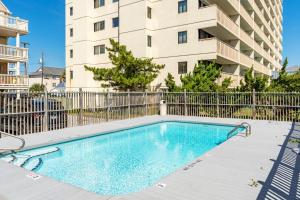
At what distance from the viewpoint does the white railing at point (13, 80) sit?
2450 centimetres

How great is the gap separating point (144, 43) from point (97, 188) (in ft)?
70.8

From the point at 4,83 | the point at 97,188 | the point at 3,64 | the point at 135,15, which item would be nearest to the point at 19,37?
the point at 3,64

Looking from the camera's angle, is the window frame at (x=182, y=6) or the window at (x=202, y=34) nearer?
the window at (x=202, y=34)

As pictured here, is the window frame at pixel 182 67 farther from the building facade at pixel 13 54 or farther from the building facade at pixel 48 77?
the building facade at pixel 48 77

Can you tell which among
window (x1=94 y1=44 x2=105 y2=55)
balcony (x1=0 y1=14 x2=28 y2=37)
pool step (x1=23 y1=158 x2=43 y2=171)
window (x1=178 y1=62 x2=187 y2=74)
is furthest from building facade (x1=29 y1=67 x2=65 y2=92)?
pool step (x1=23 y1=158 x2=43 y2=171)

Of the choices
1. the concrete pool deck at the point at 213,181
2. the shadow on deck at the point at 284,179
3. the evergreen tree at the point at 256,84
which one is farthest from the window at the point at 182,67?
the shadow on deck at the point at 284,179

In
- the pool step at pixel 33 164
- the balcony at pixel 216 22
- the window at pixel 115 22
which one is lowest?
the pool step at pixel 33 164

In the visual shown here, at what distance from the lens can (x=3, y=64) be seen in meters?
27.8

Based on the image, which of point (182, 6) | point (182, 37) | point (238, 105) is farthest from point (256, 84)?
point (182, 6)

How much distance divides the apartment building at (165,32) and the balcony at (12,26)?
23.2 ft

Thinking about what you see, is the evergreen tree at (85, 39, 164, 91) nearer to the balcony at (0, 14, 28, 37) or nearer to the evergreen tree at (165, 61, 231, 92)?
the evergreen tree at (165, 61, 231, 92)

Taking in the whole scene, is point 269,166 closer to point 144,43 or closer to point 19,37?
point 144,43

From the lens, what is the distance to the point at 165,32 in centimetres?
2667

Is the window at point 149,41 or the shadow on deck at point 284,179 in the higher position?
the window at point 149,41
